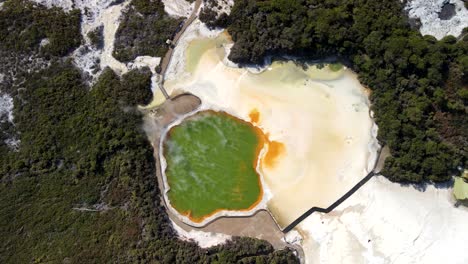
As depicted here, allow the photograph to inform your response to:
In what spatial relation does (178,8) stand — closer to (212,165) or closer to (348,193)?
(212,165)

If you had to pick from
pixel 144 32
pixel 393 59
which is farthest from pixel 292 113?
pixel 144 32

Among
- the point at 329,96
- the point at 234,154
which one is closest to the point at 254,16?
the point at 329,96

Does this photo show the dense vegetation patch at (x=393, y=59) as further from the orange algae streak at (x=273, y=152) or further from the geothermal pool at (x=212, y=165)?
the orange algae streak at (x=273, y=152)

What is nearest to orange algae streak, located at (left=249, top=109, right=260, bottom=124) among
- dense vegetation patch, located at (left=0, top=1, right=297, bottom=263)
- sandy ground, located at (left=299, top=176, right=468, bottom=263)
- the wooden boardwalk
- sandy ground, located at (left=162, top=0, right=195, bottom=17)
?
the wooden boardwalk

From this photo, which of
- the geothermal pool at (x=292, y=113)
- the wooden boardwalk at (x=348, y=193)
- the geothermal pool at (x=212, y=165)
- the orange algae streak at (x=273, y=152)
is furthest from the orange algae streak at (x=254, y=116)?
the wooden boardwalk at (x=348, y=193)

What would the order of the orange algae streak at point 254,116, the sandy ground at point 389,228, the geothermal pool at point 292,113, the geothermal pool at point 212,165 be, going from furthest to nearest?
the orange algae streak at point 254,116 → the geothermal pool at point 212,165 → the geothermal pool at point 292,113 → the sandy ground at point 389,228
